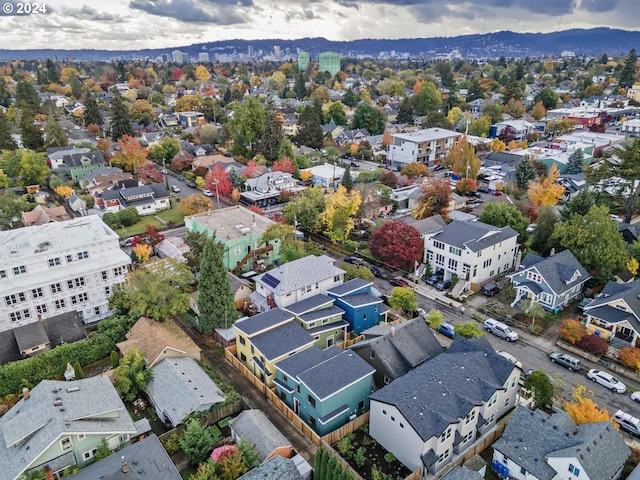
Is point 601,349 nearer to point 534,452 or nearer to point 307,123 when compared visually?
point 534,452

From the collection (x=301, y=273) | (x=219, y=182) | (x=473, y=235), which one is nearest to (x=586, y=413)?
(x=473, y=235)

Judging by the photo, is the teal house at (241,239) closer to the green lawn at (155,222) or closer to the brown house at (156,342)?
the green lawn at (155,222)

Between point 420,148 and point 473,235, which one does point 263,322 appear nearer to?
point 473,235

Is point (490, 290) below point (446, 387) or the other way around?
below

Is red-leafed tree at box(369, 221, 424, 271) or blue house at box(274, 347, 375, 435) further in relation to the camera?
red-leafed tree at box(369, 221, 424, 271)

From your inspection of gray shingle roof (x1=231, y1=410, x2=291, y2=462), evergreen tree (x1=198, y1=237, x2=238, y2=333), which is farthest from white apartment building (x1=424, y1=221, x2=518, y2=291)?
gray shingle roof (x1=231, y1=410, x2=291, y2=462)

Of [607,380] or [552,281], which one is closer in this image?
[607,380]

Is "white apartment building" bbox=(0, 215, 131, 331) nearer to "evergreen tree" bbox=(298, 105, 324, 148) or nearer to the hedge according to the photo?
the hedge
